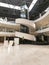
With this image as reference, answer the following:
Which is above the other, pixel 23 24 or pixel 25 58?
pixel 23 24

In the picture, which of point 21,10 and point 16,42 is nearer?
point 16,42

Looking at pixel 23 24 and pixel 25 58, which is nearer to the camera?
pixel 25 58

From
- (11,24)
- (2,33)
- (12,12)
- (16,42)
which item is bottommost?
(16,42)

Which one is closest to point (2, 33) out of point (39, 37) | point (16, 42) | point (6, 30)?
point (6, 30)

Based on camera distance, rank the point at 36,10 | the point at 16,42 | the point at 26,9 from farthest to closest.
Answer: the point at 36,10 < the point at 26,9 < the point at 16,42

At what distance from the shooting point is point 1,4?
555 inches

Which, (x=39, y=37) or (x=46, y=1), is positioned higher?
(x=46, y=1)

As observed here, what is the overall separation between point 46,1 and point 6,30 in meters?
5.20

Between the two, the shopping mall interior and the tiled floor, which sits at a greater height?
the shopping mall interior

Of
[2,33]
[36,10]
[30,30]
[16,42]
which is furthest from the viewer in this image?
[36,10]

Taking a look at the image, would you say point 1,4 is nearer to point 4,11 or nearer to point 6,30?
point 4,11

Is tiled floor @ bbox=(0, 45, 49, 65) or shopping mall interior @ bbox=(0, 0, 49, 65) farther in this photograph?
shopping mall interior @ bbox=(0, 0, 49, 65)

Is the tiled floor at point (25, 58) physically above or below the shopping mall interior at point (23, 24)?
below

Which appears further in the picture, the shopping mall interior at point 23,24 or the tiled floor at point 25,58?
the shopping mall interior at point 23,24
